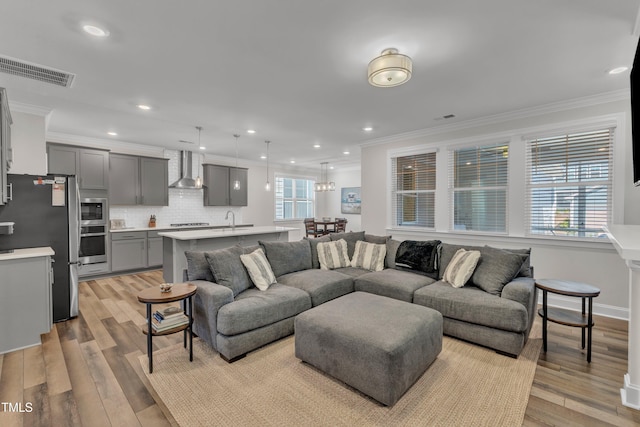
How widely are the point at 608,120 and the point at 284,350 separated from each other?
461 centimetres

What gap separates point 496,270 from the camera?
300 centimetres

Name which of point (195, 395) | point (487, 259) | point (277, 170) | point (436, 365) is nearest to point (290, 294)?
point (195, 395)

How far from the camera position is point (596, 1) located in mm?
1862

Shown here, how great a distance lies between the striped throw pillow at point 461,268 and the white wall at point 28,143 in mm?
→ 5667

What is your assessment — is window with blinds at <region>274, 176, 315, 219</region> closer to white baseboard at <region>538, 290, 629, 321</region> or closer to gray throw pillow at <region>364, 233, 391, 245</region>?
gray throw pillow at <region>364, 233, 391, 245</region>

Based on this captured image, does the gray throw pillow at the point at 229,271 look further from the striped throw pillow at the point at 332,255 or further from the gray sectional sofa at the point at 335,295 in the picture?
the striped throw pillow at the point at 332,255

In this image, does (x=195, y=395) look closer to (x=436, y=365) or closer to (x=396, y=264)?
(x=436, y=365)

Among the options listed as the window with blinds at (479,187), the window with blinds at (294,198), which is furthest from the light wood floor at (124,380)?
the window with blinds at (294,198)

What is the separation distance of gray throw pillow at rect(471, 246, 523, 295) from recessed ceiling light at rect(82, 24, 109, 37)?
409cm

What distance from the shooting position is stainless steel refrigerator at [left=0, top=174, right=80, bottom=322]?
3057 mm

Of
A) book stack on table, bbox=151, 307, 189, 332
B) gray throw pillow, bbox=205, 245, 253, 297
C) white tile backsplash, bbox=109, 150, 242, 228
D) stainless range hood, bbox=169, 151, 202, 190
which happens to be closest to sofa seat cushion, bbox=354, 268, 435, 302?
gray throw pillow, bbox=205, 245, 253, 297

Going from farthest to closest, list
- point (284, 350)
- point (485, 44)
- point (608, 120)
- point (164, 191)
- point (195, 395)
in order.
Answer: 1. point (164, 191)
2. point (608, 120)
3. point (284, 350)
4. point (485, 44)
5. point (195, 395)

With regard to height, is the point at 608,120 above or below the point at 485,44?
below

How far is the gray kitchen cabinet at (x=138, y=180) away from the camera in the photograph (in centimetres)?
556
